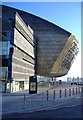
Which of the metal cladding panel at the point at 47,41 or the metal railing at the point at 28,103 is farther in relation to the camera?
the metal cladding panel at the point at 47,41

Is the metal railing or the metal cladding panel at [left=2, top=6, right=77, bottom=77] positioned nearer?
the metal railing

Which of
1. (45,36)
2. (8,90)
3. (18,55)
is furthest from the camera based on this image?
(45,36)

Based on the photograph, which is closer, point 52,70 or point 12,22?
point 12,22

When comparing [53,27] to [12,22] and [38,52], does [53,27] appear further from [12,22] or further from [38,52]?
[12,22]

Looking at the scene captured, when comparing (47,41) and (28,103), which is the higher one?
(47,41)

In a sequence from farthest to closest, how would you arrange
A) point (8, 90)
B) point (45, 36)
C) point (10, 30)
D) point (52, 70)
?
point (52, 70), point (45, 36), point (10, 30), point (8, 90)

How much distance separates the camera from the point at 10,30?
59.3 meters

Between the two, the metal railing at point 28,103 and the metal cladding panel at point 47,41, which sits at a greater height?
the metal cladding panel at point 47,41

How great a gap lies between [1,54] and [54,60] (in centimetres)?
6109

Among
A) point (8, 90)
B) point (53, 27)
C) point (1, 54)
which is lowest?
point (8, 90)

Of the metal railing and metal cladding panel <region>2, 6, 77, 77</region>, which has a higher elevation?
metal cladding panel <region>2, 6, 77, 77</region>

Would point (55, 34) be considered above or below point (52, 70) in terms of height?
above

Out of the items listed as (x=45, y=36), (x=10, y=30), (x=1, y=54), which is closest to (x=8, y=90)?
(x=1, y=54)

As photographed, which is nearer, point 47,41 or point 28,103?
point 28,103
